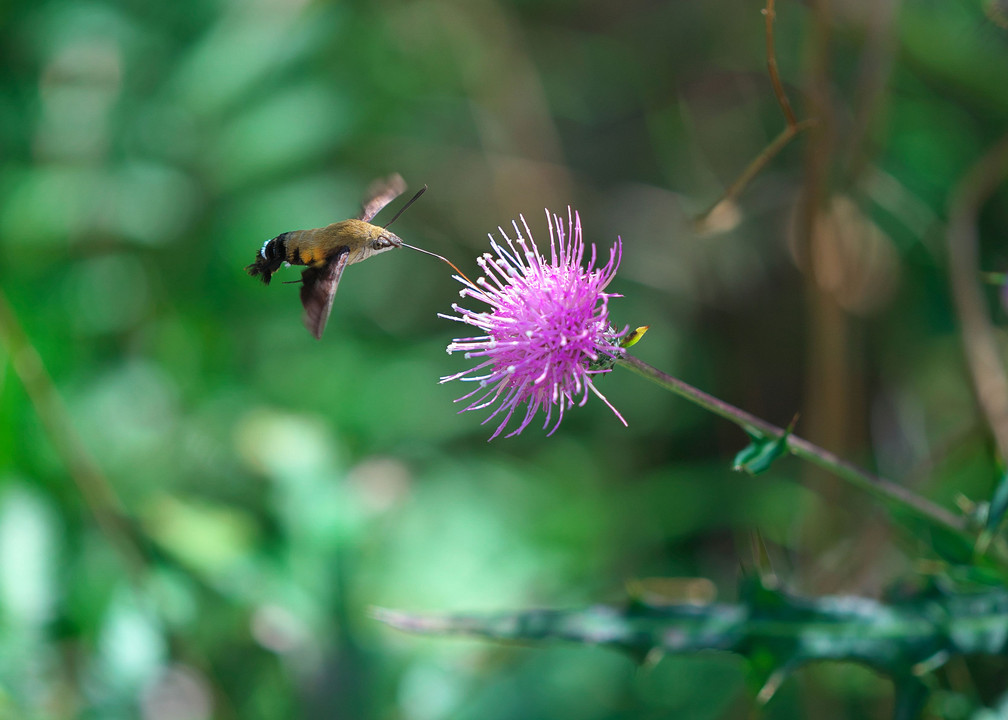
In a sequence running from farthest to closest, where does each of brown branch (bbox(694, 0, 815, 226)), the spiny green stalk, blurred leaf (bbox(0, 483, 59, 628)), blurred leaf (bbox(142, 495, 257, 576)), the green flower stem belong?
1. blurred leaf (bbox(142, 495, 257, 576))
2. blurred leaf (bbox(0, 483, 59, 628))
3. brown branch (bbox(694, 0, 815, 226))
4. the spiny green stalk
5. the green flower stem

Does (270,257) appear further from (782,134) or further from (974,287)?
(974,287)

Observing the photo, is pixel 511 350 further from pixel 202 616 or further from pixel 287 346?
Answer: pixel 287 346

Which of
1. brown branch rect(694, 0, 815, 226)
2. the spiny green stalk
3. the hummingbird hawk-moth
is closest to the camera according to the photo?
the hummingbird hawk-moth

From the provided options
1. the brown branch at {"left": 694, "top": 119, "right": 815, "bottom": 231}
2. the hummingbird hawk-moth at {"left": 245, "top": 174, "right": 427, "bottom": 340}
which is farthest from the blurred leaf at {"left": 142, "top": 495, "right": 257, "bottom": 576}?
the brown branch at {"left": 694, "top": 119, "right": 815, "bottom": 231}

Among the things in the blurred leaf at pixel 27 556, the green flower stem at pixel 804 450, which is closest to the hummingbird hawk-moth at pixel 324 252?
the green flower stem at pixel 804 450

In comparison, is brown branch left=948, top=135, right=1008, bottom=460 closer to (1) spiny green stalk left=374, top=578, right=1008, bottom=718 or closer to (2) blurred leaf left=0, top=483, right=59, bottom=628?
(1) spiny green stalk left=374, top=578, right=1008, bottom=718

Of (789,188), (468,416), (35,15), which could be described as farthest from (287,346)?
(789,188)

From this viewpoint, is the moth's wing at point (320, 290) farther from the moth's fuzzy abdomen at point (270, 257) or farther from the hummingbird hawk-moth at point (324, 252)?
the moth's fuzzy abdomen at point (270, 257)
